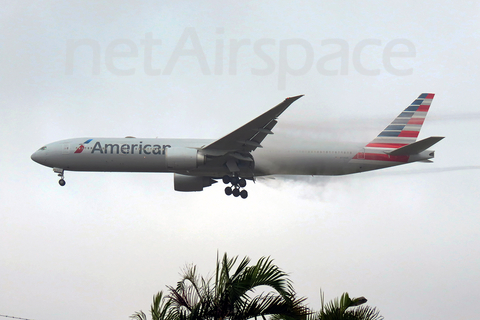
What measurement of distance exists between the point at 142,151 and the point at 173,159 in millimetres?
2662

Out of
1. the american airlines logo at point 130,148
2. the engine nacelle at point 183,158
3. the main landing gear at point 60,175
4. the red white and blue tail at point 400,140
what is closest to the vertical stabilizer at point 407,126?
the red white and blue tail at point 400,140

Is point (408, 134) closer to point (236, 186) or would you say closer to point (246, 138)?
point (246, 138)

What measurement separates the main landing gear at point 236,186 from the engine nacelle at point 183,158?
8.38ft

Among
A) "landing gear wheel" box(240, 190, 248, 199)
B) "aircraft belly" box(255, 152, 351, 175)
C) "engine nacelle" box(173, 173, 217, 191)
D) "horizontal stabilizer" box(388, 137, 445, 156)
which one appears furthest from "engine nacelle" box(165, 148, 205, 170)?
"horizontal stabilizer" box(388, 137, 445, 156)

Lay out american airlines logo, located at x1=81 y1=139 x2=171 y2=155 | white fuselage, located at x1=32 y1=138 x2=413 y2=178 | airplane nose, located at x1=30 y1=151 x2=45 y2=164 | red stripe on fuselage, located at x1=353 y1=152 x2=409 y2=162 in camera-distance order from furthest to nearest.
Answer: airplane nose, located at x1=30 y1=151 x2=45 y2=164 < american airlines logo, located at x1=81 y1=139 x2=171 y2=155 < red stripe on fuselage, located at x1=353 y1=152 x2=409 y2=162 < white fuselage, located at x1=32 y1=138 x2=413 y2=178

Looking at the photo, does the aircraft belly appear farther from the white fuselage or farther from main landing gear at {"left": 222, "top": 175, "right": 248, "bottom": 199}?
main landing gear at {"left": 222, "top": 175, "right": 248, "bottom": 199}

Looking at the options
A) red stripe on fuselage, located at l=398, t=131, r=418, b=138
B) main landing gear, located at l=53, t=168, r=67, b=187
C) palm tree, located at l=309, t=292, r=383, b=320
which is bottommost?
palm tree, located at l=309, t=292, r=383, b=320

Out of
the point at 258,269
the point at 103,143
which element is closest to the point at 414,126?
the point at 103,143

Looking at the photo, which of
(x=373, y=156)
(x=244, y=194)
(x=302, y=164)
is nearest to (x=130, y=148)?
(x=244, y=194)

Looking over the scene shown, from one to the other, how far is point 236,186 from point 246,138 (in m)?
3.57

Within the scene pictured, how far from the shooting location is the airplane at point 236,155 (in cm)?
3172

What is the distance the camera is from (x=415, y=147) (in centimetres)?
3052

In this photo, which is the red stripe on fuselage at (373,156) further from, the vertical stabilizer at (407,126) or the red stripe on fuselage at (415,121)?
the red stripe on fuselage at (415,121)

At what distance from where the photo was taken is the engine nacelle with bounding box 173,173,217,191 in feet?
119
